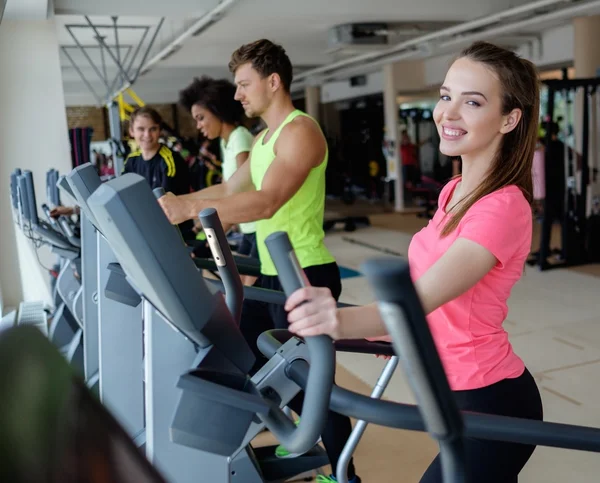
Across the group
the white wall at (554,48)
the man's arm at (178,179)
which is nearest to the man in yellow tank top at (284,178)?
the man's arm at (178,179)

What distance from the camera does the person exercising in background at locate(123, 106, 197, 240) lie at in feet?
14.7

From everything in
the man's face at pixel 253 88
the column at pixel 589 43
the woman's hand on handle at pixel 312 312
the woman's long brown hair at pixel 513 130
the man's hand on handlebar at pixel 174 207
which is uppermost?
the column at pixel 589 43

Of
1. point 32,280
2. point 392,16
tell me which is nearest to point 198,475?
point 32,280

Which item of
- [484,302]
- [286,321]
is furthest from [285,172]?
[484,302]

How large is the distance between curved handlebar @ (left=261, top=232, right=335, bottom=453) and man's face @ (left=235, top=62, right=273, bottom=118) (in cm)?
156

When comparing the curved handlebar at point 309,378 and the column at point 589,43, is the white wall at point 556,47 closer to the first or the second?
the column at point 589,43

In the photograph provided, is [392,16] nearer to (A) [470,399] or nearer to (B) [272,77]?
(B) [272,77]

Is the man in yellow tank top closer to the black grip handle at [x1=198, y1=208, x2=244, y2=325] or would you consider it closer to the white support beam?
the black grip handle at [x1=198, y1=208, x2=244, y2=325]

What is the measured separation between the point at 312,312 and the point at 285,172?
134cm

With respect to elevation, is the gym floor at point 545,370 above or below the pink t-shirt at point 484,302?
below

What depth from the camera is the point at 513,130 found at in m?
1.45

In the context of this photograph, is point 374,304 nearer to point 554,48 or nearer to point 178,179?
point 178,179

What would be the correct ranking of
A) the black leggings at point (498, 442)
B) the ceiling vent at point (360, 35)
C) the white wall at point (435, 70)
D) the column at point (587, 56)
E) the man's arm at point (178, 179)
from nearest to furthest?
1. the black leggings at point (498, 442)
2. the man's arm at point (178, 179)
3. the column at point (587, 56)
4. the ceiling vent at point (360, 35)
5. the white wall at point (435, 70)

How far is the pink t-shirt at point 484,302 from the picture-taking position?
4.40 feet
